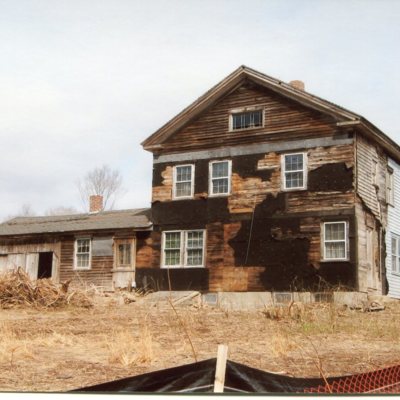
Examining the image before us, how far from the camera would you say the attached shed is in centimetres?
1855

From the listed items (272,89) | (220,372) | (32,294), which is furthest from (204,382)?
(272,89)

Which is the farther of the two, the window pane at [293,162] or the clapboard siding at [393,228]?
the clapboard siding at [393,228]

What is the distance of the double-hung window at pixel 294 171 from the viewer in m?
16.1

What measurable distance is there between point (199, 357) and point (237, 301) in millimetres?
8788

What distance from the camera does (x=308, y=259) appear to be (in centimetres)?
1566

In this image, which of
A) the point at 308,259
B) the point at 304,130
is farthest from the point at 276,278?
the point at 304,130

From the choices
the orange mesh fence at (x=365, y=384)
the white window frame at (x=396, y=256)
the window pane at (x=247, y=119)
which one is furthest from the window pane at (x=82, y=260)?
the orange mesh fence at (x=365, y=384)

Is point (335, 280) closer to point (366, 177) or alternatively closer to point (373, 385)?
point (366, 177)

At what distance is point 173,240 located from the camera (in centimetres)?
1781

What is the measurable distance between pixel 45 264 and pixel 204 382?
1788 centimetres

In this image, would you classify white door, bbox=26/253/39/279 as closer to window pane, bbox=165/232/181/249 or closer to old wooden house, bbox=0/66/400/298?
old wooden house, bbox=0/66/400/298

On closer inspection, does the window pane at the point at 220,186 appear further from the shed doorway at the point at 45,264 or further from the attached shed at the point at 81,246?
the shed doorway at the point at 45,264

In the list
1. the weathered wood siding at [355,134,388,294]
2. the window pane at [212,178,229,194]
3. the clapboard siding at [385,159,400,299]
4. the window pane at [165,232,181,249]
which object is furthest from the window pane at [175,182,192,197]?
the clapboard siding at [385,159,400,299]

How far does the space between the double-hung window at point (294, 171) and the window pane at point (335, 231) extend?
129 cm
